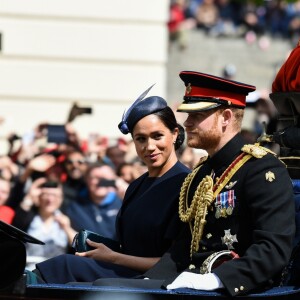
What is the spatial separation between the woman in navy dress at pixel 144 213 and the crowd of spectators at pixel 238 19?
12.8m

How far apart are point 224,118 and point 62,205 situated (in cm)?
372

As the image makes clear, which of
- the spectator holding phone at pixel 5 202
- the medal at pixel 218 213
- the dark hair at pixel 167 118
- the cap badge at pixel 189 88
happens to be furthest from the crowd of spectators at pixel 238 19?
the medal at pixel 218 213

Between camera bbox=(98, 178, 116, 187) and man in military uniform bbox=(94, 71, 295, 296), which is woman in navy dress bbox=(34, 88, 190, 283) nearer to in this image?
man in military uniform bbox=(94, 71, 295, 296)

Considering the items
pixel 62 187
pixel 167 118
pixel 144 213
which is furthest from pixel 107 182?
pixel 144 213

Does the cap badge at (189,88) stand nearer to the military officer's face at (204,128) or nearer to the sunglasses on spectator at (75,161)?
the military officer's face at (204,128)

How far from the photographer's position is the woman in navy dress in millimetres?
5699

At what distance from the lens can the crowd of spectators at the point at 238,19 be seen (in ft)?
63.5

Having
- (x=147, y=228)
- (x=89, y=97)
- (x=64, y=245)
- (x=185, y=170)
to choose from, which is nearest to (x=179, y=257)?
(x=147, y=228)

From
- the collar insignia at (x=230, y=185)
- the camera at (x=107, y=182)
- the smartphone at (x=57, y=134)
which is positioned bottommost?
the camera at (x=107, y=182)

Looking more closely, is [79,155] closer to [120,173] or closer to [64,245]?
[120,173]

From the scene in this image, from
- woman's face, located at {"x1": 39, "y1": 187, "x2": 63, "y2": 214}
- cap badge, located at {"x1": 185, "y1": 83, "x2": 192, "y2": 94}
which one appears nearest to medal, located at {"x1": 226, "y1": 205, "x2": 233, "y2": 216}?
cap badge, located at {"x1": 185, "y1": 83, "x2": 192, "y2": 94}

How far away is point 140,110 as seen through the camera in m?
5.95

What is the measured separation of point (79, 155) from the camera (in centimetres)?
1022

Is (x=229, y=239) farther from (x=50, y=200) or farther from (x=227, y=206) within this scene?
(x=50, y=200)
